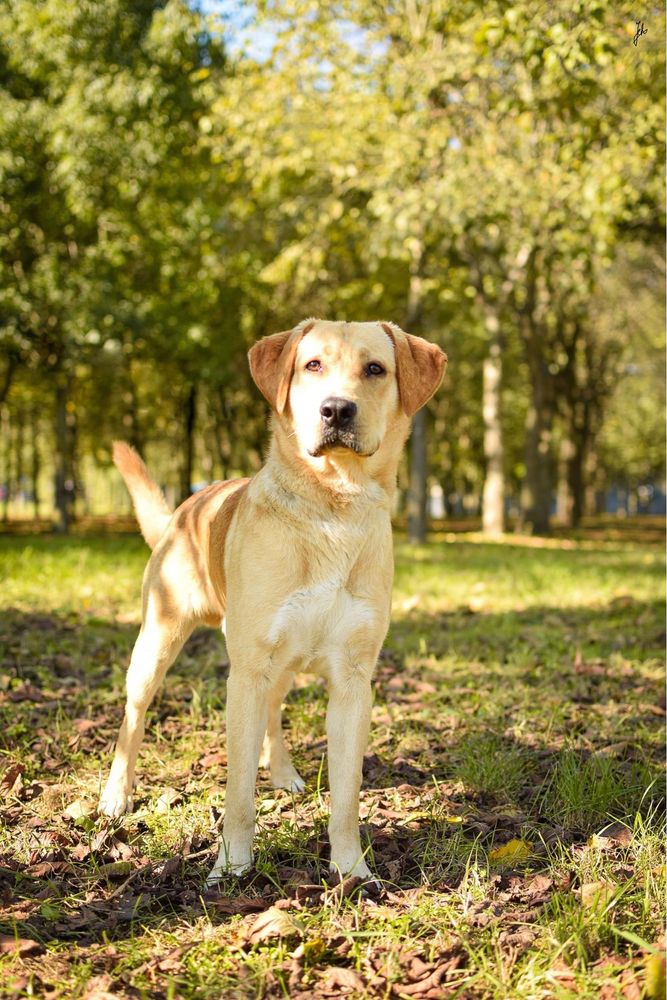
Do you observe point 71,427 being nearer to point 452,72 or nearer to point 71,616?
point 452,72

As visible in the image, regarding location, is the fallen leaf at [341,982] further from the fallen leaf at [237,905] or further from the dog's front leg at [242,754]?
the dog's front leg at [242,754]

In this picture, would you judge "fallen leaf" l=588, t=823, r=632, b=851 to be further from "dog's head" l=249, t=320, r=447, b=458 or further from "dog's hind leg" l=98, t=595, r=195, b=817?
"dog's hind leg" l=98, t=595, r=195, b=817

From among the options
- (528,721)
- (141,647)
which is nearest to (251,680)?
(141,647)

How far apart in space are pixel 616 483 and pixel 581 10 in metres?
69.4

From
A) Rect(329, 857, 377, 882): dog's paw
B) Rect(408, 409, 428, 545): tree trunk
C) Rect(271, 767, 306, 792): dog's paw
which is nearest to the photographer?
Rect(329, 857, 377, 882): dog's paw

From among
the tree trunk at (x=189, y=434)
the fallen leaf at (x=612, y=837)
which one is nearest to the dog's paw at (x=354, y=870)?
the fallen leaf at (x=612, y=837)

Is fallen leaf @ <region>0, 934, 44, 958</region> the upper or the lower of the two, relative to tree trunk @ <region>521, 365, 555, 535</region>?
lower

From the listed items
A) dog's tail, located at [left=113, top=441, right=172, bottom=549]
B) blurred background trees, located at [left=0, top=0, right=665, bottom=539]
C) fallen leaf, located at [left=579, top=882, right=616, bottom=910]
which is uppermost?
blurred background trees, located at [left=0, top=0, right=665, bottom=539]

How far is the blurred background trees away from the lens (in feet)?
38.5

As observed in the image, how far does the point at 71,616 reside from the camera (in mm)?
8281

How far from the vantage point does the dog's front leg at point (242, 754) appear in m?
3.30

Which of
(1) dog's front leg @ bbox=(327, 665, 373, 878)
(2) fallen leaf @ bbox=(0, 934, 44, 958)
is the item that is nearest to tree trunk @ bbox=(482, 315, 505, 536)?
(1) dog's front leg @ bbox=(327, 665, 373, 878)

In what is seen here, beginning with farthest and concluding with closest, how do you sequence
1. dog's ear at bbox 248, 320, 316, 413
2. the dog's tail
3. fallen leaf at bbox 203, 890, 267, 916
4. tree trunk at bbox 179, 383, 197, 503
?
tree trunk at bbox 179, 383, 197, 503
the dog's tail
dog's ear at bbox 248, 320, 316, 413
fallen leaf at bbox 203, 890, 267, 916

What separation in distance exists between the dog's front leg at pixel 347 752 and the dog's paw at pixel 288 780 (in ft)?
3.00
